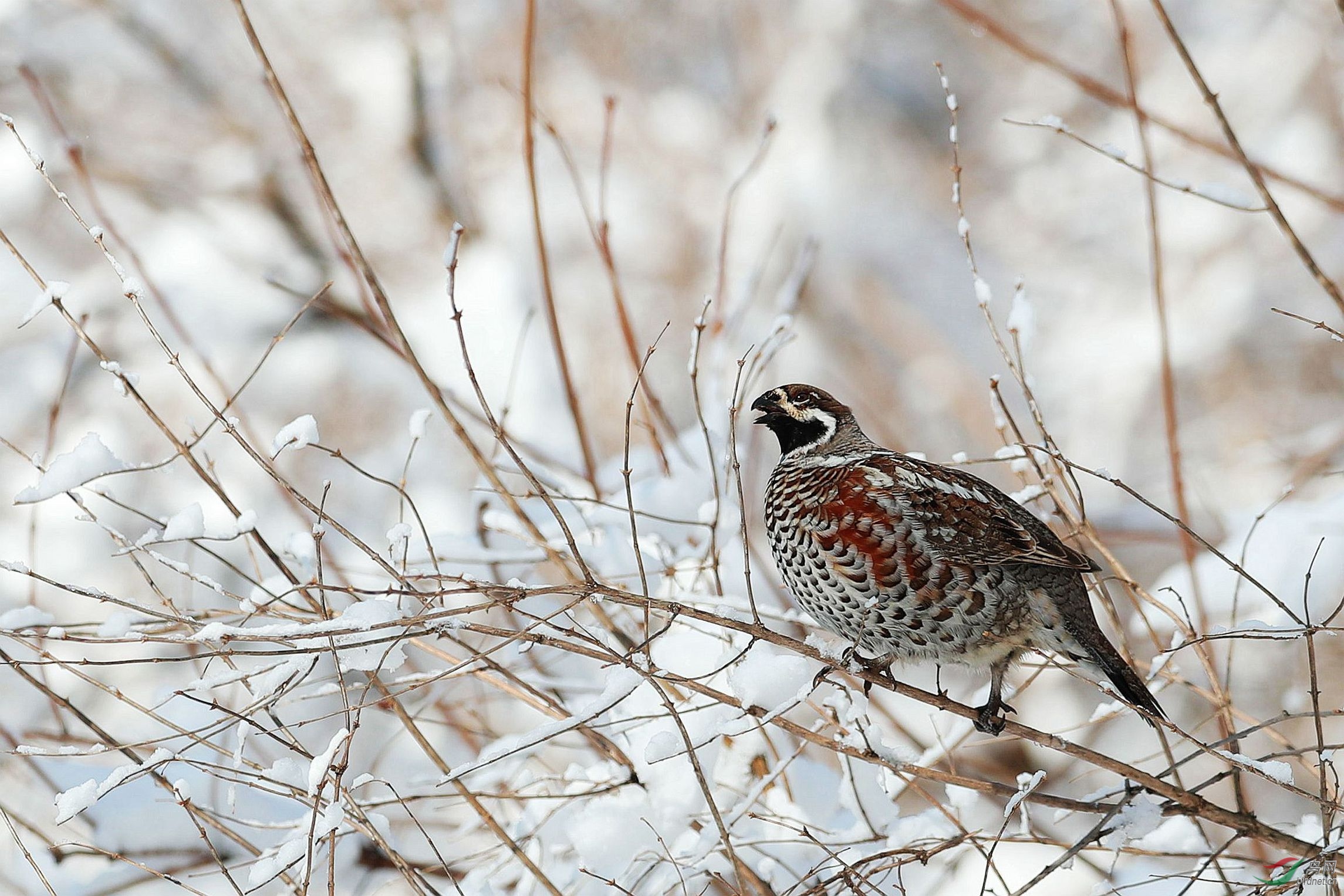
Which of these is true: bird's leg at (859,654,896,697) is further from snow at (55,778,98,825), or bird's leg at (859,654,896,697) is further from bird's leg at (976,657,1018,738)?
snow at (55,778,98,825)

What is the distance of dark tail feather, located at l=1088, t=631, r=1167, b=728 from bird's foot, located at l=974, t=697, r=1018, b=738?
250 mm

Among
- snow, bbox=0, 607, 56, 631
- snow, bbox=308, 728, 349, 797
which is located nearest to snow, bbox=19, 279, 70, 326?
snow, bbox=0, 607, 56, 631

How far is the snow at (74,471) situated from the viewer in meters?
1.78

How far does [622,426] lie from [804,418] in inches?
178

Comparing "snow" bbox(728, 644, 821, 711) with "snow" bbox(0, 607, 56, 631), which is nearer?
"snow" bbox(0, 607, 56, 631)

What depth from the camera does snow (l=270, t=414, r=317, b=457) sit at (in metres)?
1.94

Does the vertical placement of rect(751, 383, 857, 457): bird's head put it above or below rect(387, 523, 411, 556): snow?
above

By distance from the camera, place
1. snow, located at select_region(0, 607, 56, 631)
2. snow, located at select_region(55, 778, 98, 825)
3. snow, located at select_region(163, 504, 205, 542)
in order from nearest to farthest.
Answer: snow, located at select_region(55, 778, 98, 825)
snow, located at select_region(163, 504, 205, 542)
snow, located at select_region(0, 607, 56, 631)

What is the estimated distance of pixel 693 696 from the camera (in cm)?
280

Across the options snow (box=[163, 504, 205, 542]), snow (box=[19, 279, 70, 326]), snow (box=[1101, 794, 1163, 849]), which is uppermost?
snow (box=[19, 279, 70, 326])

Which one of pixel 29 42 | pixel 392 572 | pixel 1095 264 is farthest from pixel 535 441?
pixel 1095 264

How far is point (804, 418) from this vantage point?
11.1 ft

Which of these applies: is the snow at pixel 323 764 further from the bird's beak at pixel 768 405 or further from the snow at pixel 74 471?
the bird's beak at pixel 768 405

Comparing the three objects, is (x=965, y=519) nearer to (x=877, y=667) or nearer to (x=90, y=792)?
(x=877, y=667)
